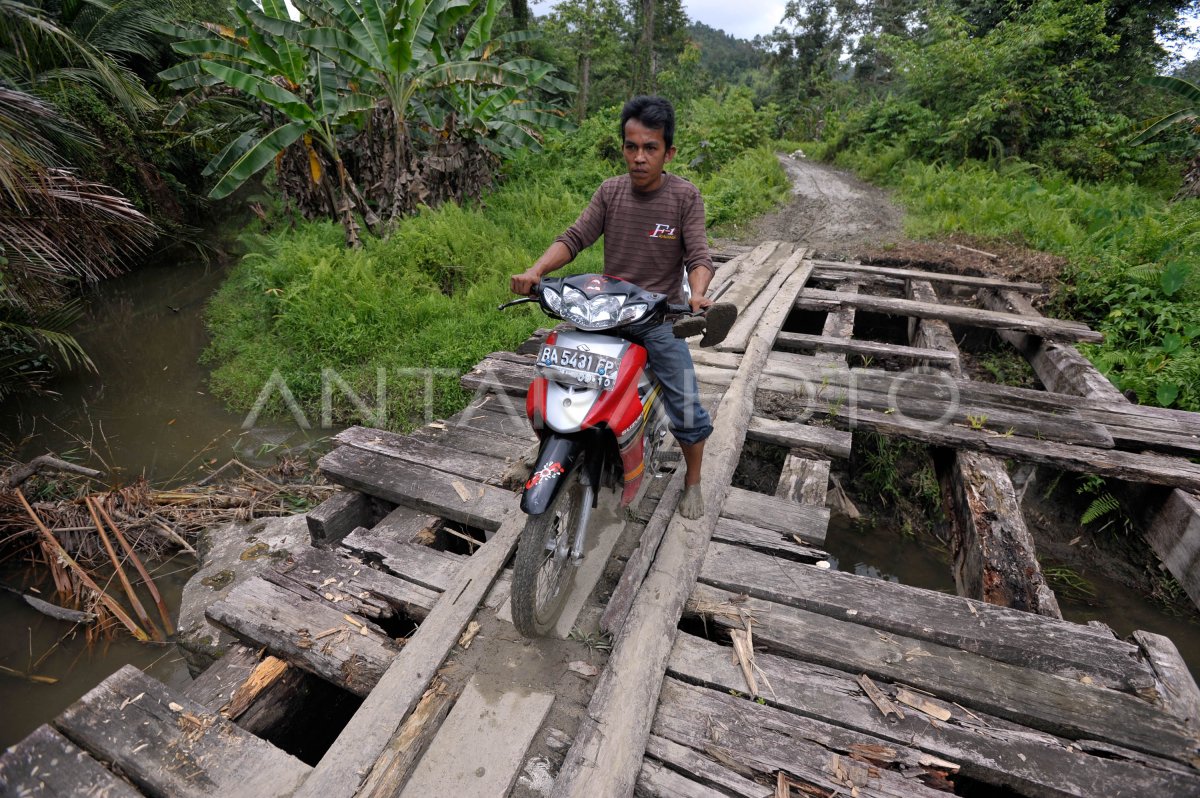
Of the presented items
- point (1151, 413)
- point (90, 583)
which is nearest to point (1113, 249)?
point (1151, 413)

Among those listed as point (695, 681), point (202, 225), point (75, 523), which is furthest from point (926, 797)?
point (202, 225)

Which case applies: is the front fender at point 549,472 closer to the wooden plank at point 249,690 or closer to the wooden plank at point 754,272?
the wooden plank at point 249,690

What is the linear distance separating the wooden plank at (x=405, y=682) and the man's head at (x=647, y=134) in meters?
1.86

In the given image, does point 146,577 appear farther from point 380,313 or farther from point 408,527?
point 380,313

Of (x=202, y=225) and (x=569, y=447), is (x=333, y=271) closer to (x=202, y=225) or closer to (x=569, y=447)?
(x=569, y=447)

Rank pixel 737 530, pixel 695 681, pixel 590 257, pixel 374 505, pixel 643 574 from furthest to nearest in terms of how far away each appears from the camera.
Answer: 1. pixel 590 257
2. pixel 374 505
3. pixel 737 530
4. pixel 643 574
5. pixel 695 681

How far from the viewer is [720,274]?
685cm

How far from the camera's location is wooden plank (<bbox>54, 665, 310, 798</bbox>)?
1.84m

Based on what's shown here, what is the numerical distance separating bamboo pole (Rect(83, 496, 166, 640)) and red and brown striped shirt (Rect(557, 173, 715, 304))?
3.41m

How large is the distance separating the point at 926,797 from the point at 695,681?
0.81 meters

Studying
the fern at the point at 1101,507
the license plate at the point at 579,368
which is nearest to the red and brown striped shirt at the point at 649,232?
the license plate at the point at 579,368

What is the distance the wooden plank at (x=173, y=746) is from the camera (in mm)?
1836

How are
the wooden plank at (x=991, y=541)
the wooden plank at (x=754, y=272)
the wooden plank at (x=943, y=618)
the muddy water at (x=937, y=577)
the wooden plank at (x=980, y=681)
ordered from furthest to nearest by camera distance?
the wooden plank at (x=754, y=272) → the muddy water at (x=937, y=577) → the wooden plank at (x=991, y=541) → the wooden plank at (x=943, y=618) → the wooden plank at (x=980, y=681)

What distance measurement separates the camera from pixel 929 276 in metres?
6.70
